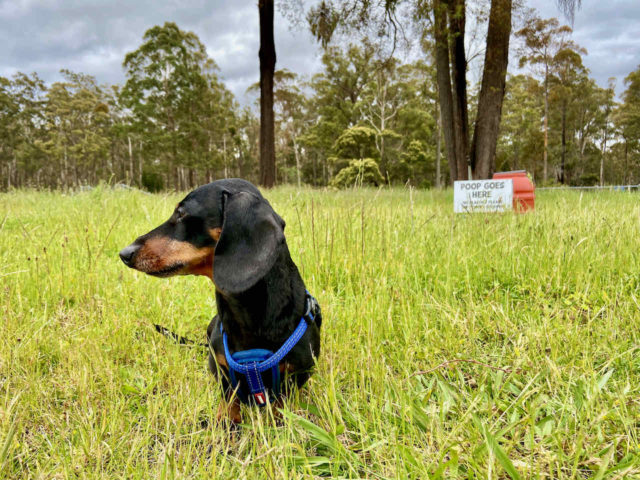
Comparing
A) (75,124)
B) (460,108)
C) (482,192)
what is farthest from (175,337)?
(75,124)

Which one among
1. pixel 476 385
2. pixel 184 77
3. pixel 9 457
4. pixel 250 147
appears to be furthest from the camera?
pixel 250 147

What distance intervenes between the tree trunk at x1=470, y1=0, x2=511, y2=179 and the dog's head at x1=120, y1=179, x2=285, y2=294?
753 cm

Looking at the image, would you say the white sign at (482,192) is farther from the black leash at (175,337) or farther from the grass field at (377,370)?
the black leash at (175,337)

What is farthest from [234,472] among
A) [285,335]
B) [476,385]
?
[476,385]

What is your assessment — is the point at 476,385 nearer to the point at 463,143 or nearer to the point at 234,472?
the point at 234,472

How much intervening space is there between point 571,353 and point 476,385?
0.53m

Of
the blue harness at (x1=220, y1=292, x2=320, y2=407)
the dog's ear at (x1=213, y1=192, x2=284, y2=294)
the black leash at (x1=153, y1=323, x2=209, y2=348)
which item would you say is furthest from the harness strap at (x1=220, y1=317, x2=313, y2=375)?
the black leash at (x1=153, y1=323, x2=209, y2=348)

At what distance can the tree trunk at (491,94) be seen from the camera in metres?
7.17

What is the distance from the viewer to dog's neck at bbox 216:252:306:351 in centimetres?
142

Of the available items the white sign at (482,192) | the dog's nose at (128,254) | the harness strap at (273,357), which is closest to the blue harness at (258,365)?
the harness strap at (273,357)

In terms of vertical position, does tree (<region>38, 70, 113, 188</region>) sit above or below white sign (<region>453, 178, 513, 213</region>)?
above

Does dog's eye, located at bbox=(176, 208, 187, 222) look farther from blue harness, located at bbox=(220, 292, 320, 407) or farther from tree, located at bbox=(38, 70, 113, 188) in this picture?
tree, located at bbox=(38, 70, 113, 188)

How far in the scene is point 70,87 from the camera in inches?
1699

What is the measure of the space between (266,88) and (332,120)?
22.6 meters
